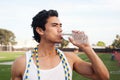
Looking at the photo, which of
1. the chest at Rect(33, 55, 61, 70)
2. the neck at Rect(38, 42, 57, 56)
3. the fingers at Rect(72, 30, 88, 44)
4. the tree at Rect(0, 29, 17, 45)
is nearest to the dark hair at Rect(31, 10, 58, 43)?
the neck at Rect(38, 42, 57, 56)

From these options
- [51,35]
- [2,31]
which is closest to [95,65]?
[51,35]

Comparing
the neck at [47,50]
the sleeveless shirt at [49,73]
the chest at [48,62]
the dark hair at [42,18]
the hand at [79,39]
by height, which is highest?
the dark hair at [42,18]

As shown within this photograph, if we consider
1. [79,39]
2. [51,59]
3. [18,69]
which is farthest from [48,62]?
[79,39]

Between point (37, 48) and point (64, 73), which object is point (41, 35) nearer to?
point (37, 48)

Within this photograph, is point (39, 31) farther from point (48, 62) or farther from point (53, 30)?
point (48, 62)

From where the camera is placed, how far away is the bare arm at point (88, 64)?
306cm

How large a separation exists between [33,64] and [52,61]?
181mm

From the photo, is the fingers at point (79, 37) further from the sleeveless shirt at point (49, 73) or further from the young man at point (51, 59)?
the sleeveless shirt at point (49, 73)

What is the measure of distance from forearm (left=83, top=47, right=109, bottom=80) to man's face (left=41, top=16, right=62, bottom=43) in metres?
0.27

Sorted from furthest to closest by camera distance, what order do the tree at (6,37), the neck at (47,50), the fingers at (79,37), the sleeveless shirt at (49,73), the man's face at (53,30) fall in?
the tree at (6,37)
the neck at (47,50)
the man's face at (53,30)
the sleeveless shirt at (49,73)
the fingers at (79,37)

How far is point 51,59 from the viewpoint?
329cm

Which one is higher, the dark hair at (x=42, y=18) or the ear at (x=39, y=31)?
the dark hair at (x=42, y=18)

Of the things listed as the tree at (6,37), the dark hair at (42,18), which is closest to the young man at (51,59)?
the dark hair at (42,18)

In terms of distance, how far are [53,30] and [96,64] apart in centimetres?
48
